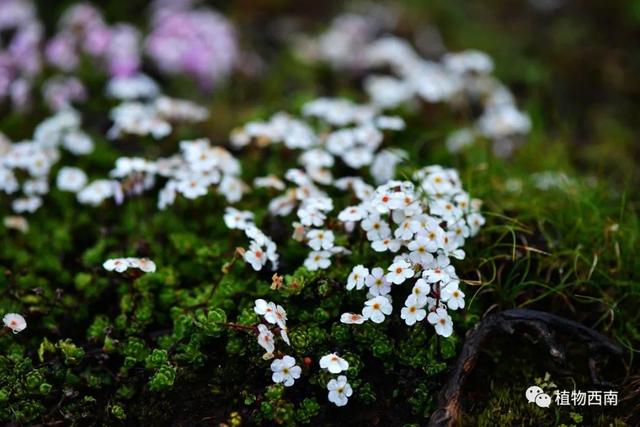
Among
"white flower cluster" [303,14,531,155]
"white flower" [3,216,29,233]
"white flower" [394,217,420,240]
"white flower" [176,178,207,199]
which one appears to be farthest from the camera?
"white flower cluster" [303,14,531,155]

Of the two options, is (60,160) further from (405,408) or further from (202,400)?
(405,408)

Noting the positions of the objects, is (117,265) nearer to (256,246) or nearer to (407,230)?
(256,246)

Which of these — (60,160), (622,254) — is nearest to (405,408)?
(622,254)

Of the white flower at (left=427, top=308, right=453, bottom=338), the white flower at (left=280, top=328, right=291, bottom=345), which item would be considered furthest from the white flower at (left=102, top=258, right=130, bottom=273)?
the white flower at (left=427, top=308, right=453, bottom=338)

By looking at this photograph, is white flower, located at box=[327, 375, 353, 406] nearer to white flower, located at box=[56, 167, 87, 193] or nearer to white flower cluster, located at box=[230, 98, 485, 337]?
white flower cluster, located at box=[230, 98, 485, 337]

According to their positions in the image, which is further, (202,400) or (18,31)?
(18,31)

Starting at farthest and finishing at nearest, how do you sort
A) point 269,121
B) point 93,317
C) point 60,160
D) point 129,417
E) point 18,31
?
point 18,31 < point 269,121 < point 60,160 < point 93,317 < point 129,417

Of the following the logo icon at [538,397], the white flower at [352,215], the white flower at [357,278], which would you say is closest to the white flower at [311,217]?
the white flower at [352,215]
